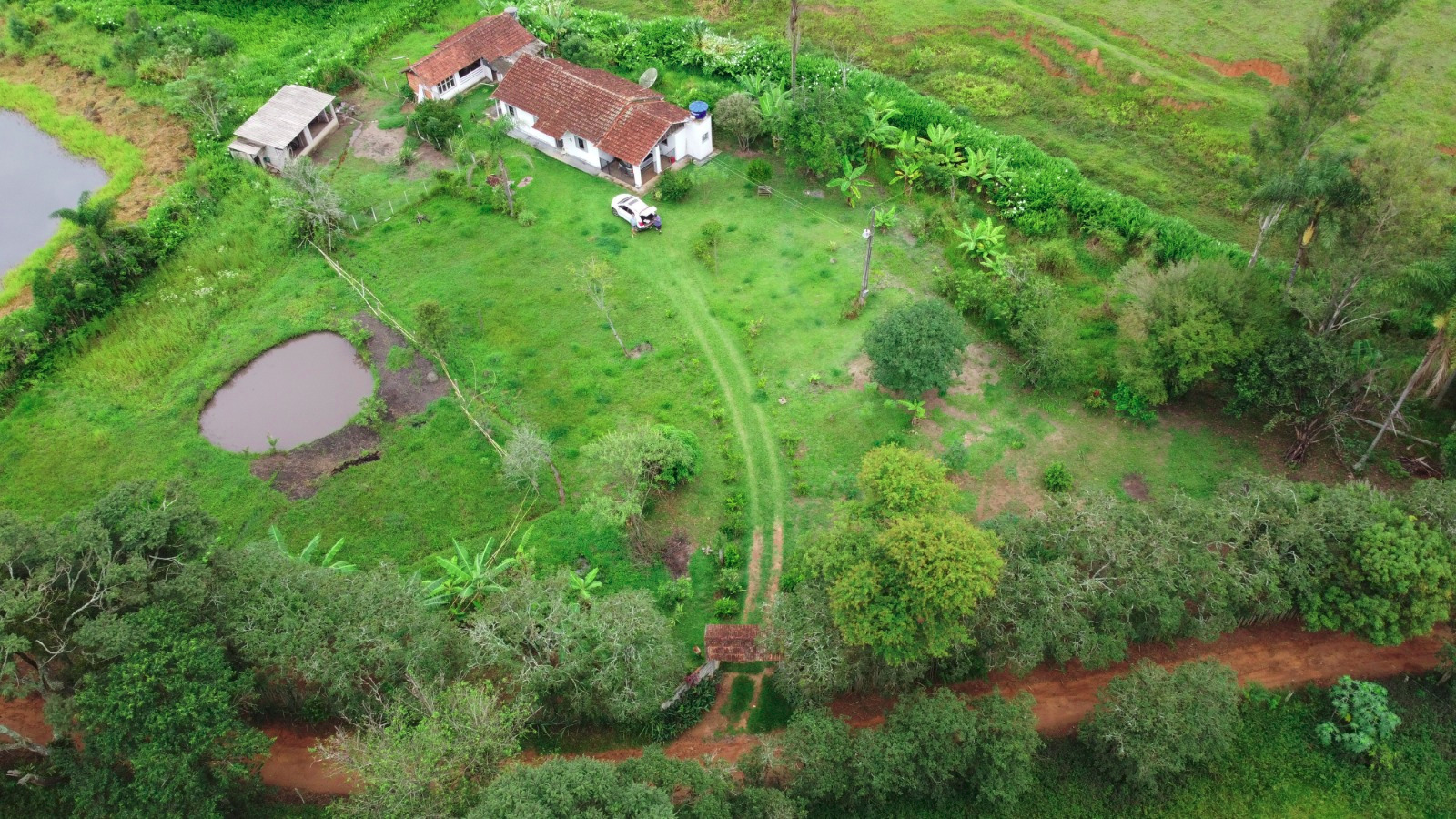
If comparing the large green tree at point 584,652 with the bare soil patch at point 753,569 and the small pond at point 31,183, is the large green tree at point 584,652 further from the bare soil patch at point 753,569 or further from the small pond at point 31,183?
the small pond at point 31,183

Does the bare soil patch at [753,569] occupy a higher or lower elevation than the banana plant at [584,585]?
lower

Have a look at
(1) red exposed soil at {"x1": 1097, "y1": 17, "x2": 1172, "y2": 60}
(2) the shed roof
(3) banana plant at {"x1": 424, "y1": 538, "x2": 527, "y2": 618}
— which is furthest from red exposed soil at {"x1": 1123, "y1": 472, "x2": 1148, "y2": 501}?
(2) the shed roof

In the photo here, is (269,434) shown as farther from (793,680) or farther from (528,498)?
(793,680)

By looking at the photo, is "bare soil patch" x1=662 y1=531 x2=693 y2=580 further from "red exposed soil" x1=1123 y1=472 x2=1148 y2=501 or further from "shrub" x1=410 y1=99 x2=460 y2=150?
"shrub" x1=410 y1=99 x2=460 y2=150

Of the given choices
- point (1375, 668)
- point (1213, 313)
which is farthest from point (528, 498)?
point (1375, 668)

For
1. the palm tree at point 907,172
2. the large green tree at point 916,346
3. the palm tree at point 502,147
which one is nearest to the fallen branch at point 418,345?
the palm tree at point 502,147
